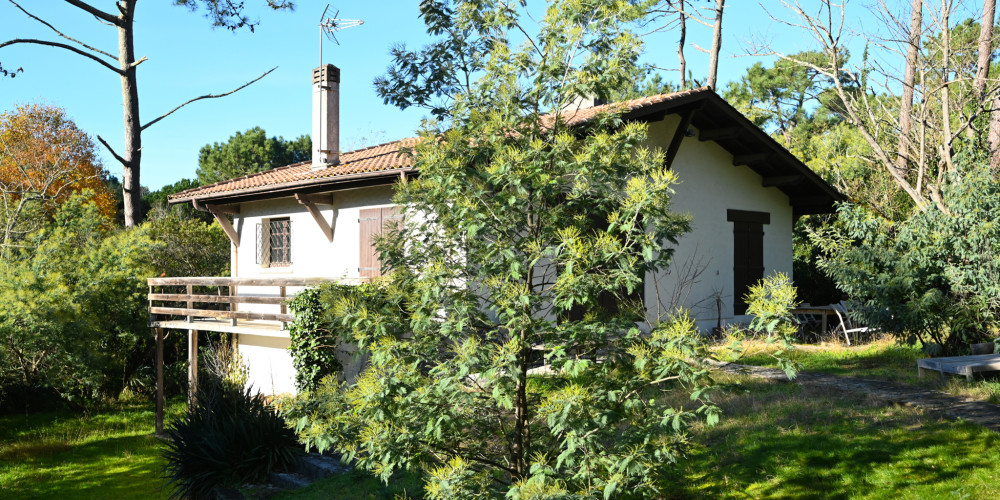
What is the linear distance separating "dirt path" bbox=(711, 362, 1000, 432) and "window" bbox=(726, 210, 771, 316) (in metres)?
4.91

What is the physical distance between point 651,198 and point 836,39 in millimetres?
9388

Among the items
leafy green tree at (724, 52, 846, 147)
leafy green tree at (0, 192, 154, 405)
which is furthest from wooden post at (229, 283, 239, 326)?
leafy green tree at (724, 52, 846, 147)

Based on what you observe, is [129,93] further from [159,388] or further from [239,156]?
[239,156]

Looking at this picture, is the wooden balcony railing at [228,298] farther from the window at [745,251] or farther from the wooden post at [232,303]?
the window at [745,251]

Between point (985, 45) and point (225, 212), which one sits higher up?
point (985, 45)

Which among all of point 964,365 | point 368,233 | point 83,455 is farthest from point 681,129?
point 83,455

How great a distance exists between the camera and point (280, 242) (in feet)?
48.8

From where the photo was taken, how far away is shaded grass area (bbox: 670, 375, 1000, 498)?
551cm

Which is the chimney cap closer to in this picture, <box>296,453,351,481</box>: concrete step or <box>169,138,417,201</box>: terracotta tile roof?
<box>169,138,417,201</box>: terracotta tile roof

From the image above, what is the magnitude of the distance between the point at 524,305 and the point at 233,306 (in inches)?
438

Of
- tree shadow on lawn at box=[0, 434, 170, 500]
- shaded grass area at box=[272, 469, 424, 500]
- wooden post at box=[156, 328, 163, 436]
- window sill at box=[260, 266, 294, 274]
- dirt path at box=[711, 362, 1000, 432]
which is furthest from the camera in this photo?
wooden post at box=[156, 328, 163, 436]

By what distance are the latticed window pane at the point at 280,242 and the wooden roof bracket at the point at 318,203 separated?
4.67 ft

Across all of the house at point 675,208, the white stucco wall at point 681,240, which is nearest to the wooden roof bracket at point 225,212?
the house at point 675,208

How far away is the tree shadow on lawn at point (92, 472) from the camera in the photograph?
11383mm
